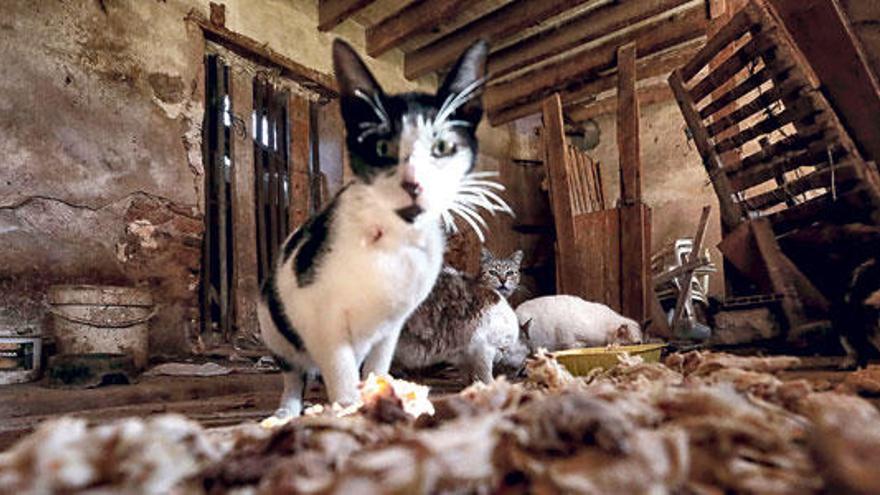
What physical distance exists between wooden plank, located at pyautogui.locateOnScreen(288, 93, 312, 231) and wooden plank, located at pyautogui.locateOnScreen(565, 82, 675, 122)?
3672mm

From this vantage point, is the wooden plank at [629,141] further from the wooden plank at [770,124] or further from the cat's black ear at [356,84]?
the cat's black ear at [356,84]

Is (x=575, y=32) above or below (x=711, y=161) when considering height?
above

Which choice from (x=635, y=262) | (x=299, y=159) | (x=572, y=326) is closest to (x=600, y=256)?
(x=635, y=262)

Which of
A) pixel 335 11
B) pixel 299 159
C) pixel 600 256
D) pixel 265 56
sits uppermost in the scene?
pixel 335 11

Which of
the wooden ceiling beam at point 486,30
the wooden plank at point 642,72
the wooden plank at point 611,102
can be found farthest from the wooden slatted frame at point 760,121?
the wooden plank at point 611,102

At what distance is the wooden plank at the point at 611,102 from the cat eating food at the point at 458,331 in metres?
4.91

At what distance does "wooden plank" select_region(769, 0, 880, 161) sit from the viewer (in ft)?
6.07

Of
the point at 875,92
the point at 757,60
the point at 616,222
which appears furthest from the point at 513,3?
the point at 875,92

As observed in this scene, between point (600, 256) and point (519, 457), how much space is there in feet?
13.2

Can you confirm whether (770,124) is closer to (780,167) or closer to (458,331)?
(780,167)

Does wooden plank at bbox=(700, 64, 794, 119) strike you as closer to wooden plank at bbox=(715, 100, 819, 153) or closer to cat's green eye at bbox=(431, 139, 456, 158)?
wooden plank at bbox=(715, 100, 819, 153)

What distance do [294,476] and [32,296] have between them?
4.00m

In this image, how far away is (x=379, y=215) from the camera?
5.07 ft

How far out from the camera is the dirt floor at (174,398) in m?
1.84
